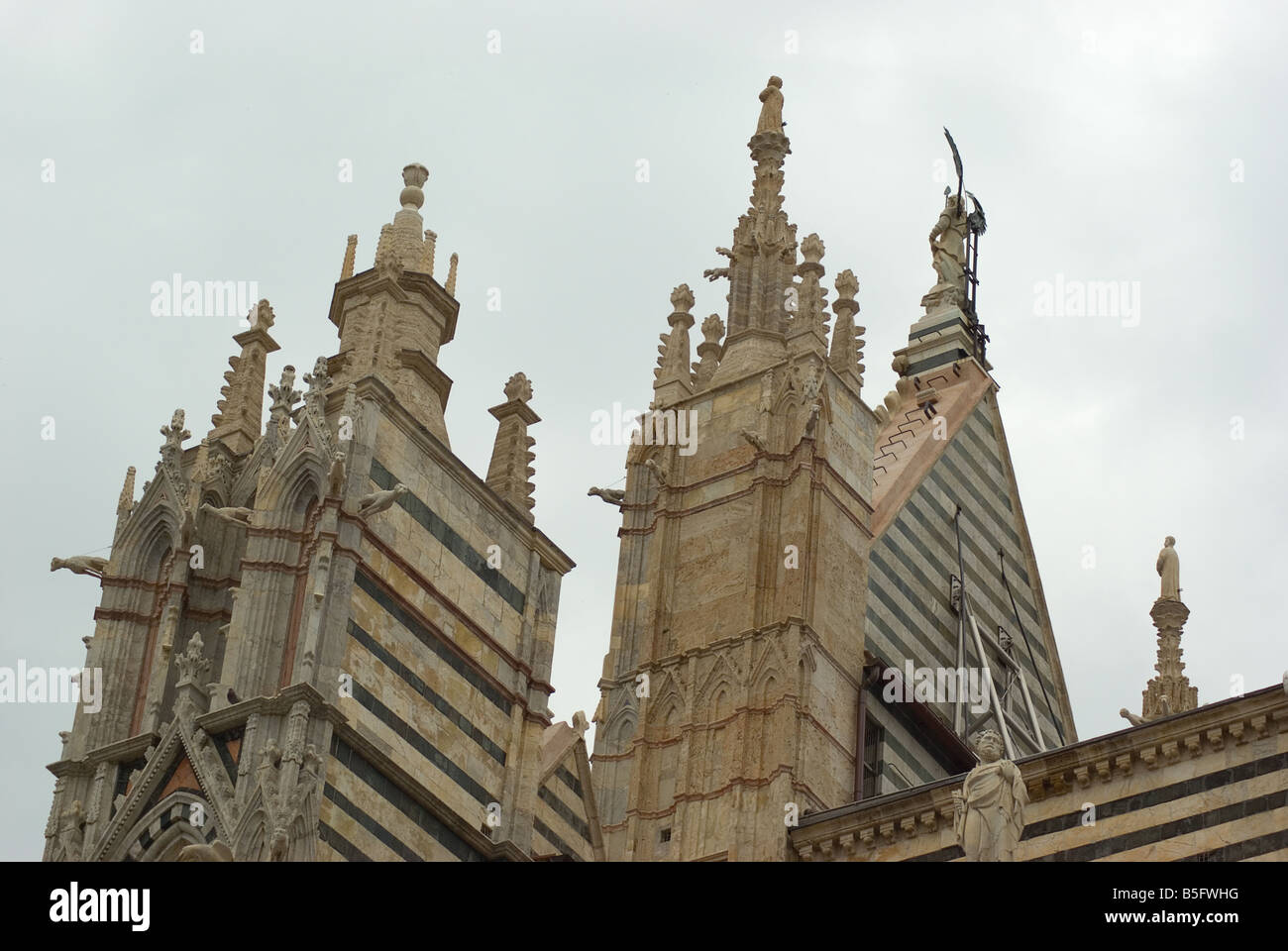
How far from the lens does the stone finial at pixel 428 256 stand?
3800 centimetres

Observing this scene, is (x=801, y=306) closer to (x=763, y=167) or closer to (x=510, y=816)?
(x=763, y=167)

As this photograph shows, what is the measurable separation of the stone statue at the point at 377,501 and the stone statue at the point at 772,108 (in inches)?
416

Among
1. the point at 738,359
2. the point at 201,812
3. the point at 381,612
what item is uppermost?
the point at 738,359

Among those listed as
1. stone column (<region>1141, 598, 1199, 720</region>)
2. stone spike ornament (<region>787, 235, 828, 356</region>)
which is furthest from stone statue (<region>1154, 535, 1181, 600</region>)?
stone spike ornament (<region>787, 235, 828, 356</region>)

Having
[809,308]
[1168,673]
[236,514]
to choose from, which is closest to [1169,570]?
[1168,673]

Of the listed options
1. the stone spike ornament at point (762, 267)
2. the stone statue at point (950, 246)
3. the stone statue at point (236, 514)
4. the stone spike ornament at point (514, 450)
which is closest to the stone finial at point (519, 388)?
the stone spike ornament at point (514, 450)

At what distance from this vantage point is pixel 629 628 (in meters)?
36.8

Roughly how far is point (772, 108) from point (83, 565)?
13214 mm

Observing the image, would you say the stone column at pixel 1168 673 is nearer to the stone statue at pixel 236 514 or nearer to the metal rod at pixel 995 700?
the metal rod at pixel 995 700

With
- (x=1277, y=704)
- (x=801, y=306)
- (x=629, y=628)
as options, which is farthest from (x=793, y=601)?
(x=1277, y=704)

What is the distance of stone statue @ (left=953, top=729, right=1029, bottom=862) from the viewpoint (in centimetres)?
2591

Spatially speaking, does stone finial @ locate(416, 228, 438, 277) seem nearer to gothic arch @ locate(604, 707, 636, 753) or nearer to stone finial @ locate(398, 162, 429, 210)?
stone finial @ locate(398, 162, 429, 210)

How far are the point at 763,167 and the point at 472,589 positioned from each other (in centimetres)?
910

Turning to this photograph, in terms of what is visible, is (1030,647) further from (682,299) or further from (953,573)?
(682,299)
